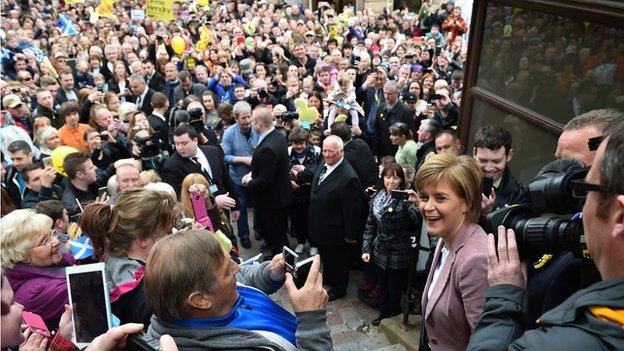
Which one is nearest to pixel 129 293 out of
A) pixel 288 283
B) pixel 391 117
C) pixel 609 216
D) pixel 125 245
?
pixel 125 245

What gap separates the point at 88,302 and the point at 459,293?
162 centimetres

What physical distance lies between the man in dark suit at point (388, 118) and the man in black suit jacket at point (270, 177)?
6.46 feet

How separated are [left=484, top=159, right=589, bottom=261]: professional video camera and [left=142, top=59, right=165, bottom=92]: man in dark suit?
857 centimetres

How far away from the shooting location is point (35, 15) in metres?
16.4

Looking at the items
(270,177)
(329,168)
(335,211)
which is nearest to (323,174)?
(329,168)

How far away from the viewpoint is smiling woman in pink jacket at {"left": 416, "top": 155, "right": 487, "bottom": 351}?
2236 millimetres

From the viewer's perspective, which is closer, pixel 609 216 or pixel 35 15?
pixel 609 216

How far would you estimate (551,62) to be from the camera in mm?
3646

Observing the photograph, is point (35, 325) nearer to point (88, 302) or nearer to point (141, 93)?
point (88, 302)

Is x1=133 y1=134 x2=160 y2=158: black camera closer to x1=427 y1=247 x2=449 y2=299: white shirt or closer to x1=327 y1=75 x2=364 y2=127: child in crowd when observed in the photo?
x1=327 y1=75 x2=364 y2=127: child in crowd

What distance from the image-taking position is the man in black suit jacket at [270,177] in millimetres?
5230

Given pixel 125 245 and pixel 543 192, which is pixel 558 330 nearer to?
pixel 543 192

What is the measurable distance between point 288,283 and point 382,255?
2750mm

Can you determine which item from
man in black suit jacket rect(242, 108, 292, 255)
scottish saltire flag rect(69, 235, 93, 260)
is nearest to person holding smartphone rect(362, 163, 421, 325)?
man in black suit jacket rect(242, 108, 292, 255)
